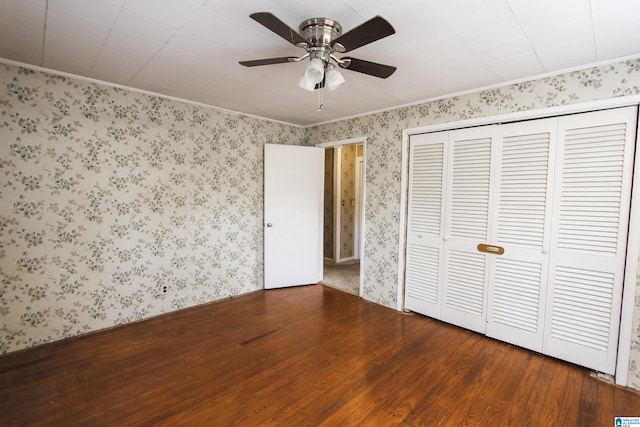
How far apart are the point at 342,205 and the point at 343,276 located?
1506 millimetres

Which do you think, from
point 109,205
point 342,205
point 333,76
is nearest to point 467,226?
point 333,76

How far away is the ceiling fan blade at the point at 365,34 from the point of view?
50.4 inches

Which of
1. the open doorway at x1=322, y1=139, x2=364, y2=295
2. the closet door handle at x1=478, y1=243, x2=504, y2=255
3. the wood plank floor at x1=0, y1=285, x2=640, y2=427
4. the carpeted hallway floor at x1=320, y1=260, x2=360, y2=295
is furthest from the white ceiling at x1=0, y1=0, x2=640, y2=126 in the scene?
the open doorway at x1=322, y1=139, x2=364, y2=295

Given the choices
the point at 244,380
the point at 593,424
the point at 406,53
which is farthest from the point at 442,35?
the point at 244,380

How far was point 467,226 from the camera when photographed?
9.25 ft

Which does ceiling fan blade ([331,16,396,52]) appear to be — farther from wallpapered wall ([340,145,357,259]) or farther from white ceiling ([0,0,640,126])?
wallpapered wall ([340,145,357,259])

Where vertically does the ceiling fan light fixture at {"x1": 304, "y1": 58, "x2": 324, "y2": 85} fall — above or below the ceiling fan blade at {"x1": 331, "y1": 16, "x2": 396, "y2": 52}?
below

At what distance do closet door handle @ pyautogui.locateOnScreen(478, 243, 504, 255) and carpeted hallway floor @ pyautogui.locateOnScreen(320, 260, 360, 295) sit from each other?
168cm

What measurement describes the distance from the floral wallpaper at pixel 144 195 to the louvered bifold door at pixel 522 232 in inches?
11.9

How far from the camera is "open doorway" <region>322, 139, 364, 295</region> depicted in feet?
18.1

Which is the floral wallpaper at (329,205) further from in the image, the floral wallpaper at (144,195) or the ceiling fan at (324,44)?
the ceiling fan at (324,44)

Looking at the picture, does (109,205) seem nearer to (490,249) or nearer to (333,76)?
(333,76)

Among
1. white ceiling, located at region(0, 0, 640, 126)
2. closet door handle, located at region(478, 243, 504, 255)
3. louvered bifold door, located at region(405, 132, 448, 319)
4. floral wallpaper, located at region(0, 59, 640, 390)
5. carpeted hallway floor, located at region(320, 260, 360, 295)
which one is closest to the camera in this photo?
white ceiling, located at region(0, 0, 640, 126)

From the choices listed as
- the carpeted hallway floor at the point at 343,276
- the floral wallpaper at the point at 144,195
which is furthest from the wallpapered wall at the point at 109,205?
the carpeted hallway floor at the point at 343,276
